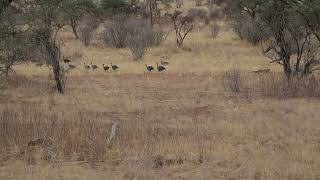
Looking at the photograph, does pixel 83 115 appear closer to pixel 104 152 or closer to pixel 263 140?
pixel 104 152

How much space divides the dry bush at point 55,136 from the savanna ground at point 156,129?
18 mm

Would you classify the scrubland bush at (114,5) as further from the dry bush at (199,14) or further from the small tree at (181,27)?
the small tree at (181,27)

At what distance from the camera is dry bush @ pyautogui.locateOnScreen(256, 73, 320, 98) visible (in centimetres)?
1388

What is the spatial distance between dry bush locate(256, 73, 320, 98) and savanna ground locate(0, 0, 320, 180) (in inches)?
6.5

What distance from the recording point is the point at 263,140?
9.56 m

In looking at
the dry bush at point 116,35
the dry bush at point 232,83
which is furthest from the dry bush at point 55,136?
the dry bush at point 116,35

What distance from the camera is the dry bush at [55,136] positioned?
8.54 m

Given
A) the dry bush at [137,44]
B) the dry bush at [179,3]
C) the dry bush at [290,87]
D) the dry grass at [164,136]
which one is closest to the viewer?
the dry grass at [164,136]

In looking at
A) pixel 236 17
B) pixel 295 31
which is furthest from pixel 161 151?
pixel 236 17

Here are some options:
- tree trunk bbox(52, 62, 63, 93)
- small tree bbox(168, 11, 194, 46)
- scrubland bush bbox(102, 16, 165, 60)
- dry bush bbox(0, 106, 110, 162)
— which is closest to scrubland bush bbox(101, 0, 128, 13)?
small tree bbox(168, 11, 194, 46)

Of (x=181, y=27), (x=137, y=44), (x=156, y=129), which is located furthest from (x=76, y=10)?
(x=156, y=129)

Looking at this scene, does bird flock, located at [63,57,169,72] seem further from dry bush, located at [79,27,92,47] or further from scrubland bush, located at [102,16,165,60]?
dry bush, located at [79,27,92,47]

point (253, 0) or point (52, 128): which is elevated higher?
point (253, 0)

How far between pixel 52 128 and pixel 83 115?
2.16 metres
